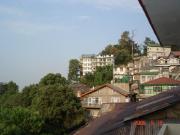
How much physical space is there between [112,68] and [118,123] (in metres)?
66.9

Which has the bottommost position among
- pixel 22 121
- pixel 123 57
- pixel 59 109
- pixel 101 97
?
pixel 22 121

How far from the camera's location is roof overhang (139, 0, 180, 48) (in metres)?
3.45

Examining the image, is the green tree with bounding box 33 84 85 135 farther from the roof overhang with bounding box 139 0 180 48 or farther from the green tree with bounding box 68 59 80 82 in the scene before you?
the green tree with bounding box 68 59 80 82

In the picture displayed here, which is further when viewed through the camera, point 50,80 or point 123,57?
point 123,57

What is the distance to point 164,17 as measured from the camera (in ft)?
13.0

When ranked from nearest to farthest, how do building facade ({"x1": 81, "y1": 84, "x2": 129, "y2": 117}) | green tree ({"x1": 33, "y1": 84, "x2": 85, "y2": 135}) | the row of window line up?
green tree ({"x1": 33, "y1": 84, "x2": 85, "y2": 135}) < building facade ({"x1": 81, "y1": 84, "x2": 129, "y2": 117}) < the row of window

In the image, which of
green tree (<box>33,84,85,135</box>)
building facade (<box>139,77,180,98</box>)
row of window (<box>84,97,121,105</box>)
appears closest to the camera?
green tree (<box>33,84,85,135</box>)

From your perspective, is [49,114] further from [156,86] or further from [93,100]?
[156,86]

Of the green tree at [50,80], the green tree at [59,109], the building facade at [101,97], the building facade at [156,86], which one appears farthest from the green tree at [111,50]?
the green tree at [59,109]

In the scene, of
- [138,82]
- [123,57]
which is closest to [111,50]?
[123,57]

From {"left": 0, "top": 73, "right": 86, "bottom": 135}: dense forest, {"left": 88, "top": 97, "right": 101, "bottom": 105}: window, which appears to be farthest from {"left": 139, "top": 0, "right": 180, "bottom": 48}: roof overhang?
{"left": 88, "top": 97, "right": 101, "bottom": 105}: window

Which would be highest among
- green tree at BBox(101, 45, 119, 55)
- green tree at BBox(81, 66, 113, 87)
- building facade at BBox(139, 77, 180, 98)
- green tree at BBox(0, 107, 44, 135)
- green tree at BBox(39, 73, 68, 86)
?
green tree at BBox(101, 45, 119, 55)

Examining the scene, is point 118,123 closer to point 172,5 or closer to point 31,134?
point 172,5

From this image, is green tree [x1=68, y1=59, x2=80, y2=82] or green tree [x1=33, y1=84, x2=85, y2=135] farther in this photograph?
green tree [x1=68, y1=59, x2=80, y2=82]
